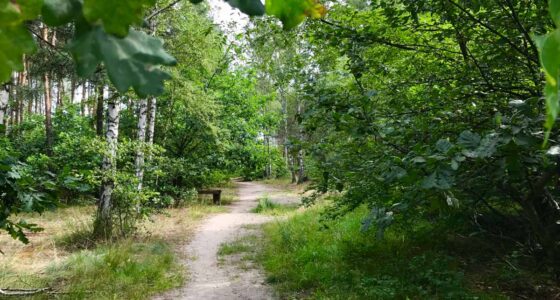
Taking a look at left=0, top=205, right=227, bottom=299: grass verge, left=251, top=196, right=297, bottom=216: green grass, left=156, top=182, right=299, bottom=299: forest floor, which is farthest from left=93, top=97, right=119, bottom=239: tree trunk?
left=251, top=196, right=297, bottom=216: green grass

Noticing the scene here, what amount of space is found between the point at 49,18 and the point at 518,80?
4.20 meters

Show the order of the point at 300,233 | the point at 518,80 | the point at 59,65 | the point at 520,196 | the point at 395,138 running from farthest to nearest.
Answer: the point at 59,65 → the point at 300,233 → the point at 518,80 → the point at 395,138 → the point at 520,196

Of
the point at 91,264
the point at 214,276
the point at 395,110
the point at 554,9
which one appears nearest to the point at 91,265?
the point at 91,264

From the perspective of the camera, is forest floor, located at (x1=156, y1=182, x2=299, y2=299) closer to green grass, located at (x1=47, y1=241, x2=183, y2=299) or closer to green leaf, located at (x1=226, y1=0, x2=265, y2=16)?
green grass, located at (x1=47, y1=241, x2=183, y2=299)

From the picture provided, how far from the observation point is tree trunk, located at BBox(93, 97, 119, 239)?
8.24 meters

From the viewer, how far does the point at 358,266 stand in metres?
5.86

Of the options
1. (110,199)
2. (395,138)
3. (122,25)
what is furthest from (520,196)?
(110,199)

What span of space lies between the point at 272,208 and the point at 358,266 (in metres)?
8.28

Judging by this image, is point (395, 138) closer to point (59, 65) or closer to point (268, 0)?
point (268, 0)

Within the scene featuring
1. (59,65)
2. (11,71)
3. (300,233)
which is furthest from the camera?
(59,65)

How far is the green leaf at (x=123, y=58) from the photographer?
1.41ft

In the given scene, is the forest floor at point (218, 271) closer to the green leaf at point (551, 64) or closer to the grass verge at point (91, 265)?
the grass verge at point (91, 265)

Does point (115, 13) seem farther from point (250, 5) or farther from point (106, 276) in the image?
point (106, 276)

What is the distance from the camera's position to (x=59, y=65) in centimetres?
937
